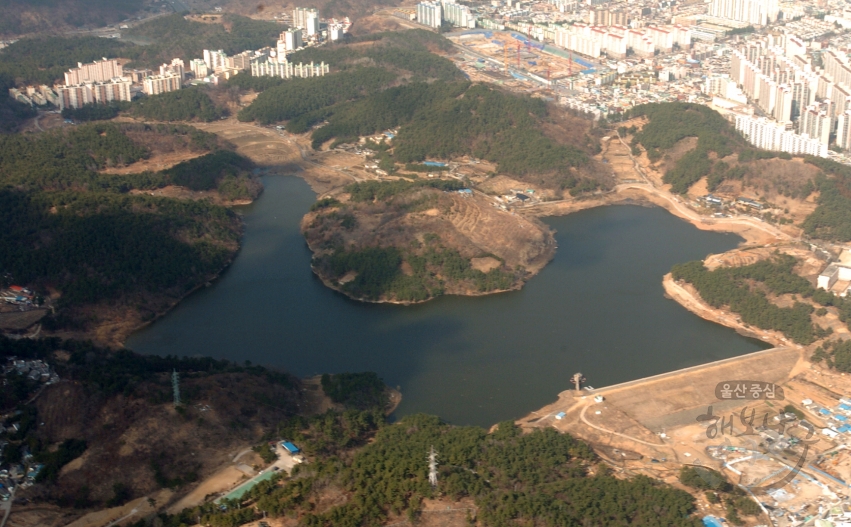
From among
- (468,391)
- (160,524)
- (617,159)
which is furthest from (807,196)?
(160,524)

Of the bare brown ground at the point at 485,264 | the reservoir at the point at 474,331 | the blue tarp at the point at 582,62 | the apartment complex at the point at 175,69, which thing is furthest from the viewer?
the blue tarp at the point at 582,62

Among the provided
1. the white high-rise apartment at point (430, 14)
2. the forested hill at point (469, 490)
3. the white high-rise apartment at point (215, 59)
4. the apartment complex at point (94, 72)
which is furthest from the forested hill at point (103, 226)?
the white high-rise apartment at point (430, 14)

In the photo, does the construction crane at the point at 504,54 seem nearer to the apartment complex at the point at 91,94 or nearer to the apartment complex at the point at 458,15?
the apartment complex at the point at 458,15

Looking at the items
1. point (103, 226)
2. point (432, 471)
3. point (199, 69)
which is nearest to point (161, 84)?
point (199, 69)

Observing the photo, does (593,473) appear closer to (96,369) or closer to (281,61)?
(96,369)

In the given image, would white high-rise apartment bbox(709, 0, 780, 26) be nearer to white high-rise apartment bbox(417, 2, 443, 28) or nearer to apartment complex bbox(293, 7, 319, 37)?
white high-rise apartment bbox(417, 2, 443, 28)

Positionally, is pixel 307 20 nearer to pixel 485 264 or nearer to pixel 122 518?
pixel 485 264
